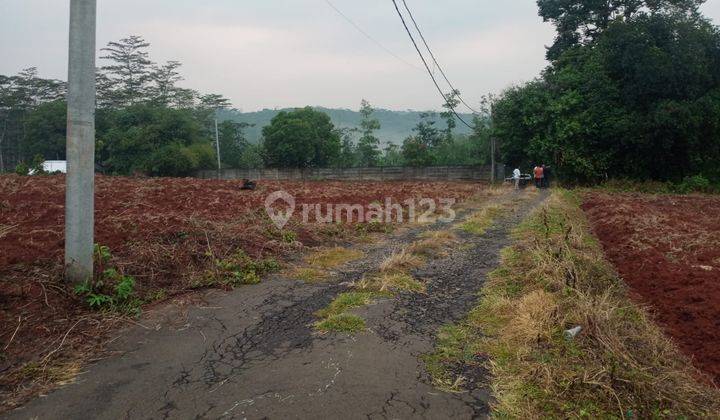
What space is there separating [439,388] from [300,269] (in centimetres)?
344

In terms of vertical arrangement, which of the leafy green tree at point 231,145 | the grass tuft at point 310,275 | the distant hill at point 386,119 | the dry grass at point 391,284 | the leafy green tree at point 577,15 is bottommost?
the grass tuft at point 310,275

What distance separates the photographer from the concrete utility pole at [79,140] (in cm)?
416

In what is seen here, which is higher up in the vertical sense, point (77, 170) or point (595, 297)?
point (77, 170)

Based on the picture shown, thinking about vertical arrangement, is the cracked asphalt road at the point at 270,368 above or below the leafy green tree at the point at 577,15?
below

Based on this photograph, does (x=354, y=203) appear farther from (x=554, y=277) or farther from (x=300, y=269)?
(x=554, y=277)

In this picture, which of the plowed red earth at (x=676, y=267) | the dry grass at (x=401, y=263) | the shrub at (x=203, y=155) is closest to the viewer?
the plowed red earth at (x=676, y=267)

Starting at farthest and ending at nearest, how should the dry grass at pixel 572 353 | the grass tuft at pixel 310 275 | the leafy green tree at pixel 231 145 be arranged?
the leafy green tree at pixel 231 145 < the grass tuft at pixel 310 275 < the dry grass at pixel 572 353

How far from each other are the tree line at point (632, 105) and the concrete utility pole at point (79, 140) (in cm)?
1962

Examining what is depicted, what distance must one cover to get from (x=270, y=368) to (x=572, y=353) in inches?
87.2

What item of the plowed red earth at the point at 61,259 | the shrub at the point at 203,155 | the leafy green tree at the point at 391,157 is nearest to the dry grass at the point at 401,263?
the plowed red earth at the point at 61,259

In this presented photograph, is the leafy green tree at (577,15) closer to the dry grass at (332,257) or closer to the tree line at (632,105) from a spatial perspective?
the tree line at (632,105)

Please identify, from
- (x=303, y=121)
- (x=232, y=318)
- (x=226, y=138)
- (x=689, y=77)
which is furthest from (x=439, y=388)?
(x=226, y=138)

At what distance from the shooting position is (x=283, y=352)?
11.5ft

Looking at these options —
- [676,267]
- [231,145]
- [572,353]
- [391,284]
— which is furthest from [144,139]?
[572,353]
